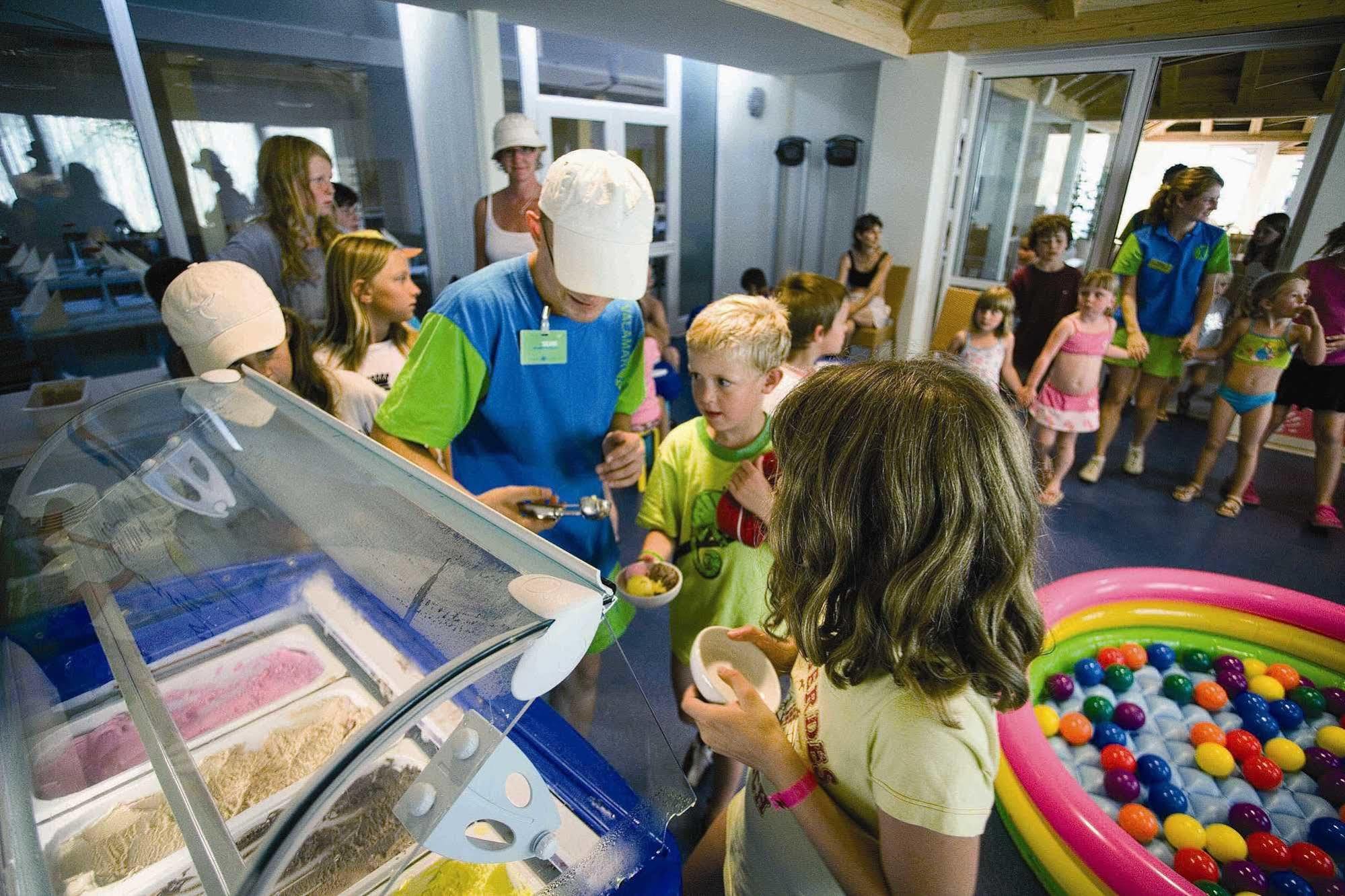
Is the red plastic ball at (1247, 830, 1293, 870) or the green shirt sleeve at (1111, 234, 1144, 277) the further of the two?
the green shirt sleeve at (1111, 234, 1144, 277)

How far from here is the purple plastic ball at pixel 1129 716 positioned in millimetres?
2551

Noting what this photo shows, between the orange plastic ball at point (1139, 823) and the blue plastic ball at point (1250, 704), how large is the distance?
0.80 m

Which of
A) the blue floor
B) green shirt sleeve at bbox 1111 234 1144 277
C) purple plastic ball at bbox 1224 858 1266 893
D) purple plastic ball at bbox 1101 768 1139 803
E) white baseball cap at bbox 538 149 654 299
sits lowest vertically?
the blue floor

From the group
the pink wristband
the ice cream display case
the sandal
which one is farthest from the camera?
the sandal

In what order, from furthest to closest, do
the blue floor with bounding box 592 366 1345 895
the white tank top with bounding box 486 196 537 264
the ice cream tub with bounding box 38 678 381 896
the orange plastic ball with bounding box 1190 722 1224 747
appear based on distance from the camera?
the white tank top with bounding box 486 196 537 264
the blue floor with bounding box 592 366 1345 895
the orange plastic ball with bounding box 1190 722 1224 747
the ice cream tub with bounding box 38 678 381 896

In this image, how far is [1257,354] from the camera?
4012 millimetres

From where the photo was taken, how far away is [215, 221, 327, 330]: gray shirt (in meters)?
2.91

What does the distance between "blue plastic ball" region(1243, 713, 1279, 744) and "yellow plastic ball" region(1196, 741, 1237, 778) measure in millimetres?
195

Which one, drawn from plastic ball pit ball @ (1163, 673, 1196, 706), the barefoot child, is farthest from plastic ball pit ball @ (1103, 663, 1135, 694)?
the barefoot child

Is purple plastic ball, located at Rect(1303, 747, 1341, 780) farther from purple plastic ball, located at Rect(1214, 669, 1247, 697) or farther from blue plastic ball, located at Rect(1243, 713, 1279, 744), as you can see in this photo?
purple plastic ball, located at Rect(1214, 669, 1247, 697)

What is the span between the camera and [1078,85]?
5.87 metres

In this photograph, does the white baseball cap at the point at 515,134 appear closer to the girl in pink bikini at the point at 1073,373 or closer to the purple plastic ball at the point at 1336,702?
the girl in pink bikini at the point at 1073,373

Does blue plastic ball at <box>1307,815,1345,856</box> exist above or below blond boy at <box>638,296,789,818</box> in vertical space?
below

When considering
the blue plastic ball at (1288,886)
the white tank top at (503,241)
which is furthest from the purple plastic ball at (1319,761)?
the white tank top at (503,241)
